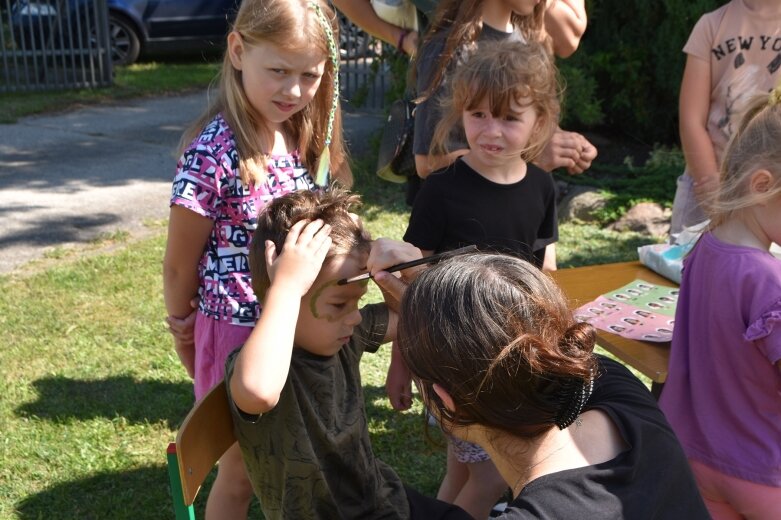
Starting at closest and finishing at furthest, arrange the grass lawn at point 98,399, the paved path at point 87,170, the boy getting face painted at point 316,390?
1. the boy getting face painted at point 316,390
2. the grass lawn at point 98,399
3. the paved path at point 87,170

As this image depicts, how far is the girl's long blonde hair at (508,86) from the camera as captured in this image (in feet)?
8.13

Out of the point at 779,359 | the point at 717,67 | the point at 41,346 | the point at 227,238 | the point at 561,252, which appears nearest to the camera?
the point at 779,359

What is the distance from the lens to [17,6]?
10719 millimetres

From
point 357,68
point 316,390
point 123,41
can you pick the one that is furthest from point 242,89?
point 123,41

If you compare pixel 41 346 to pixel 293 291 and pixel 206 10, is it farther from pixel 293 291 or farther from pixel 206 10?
pixel 206 10

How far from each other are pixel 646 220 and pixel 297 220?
4.68 metres

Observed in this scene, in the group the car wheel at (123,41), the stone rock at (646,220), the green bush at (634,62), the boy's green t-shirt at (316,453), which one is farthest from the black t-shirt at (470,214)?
the car wheel at (123,41)

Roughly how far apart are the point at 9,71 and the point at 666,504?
10948 mm

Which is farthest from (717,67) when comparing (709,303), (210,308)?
(210,308)

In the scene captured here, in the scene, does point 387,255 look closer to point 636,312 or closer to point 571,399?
point 571,399

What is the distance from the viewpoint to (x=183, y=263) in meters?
2.47

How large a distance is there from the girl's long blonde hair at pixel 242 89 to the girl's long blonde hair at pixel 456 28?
0.33 metres

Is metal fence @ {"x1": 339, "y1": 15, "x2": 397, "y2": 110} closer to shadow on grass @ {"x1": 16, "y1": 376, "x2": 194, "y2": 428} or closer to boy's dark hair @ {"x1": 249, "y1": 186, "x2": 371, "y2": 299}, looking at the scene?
shadow on grass @ {"x1": 16, "y1": 376, "x2": 194, "y2": 428}

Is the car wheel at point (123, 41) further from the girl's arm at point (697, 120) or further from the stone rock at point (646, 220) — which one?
the girl's arm at point (697, 120)
